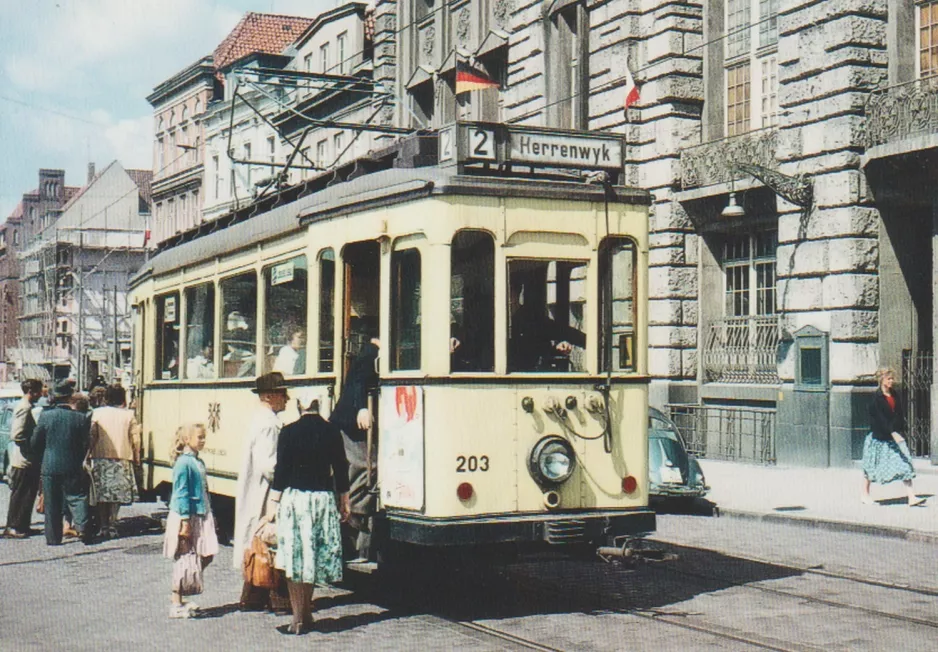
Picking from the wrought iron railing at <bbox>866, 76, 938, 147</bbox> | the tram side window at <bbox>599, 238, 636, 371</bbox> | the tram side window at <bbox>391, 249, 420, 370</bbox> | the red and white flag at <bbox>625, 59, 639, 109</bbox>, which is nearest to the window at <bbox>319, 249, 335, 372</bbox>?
the tram side window at <bbox>391, 249, 420, 370</bbox>

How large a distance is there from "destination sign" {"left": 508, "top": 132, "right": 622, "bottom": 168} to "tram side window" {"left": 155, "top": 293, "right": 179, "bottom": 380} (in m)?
6.24

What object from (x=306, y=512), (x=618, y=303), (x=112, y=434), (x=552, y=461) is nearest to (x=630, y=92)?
(x=112, y=434)

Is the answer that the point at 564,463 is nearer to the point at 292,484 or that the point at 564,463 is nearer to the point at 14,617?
the point at 292,484

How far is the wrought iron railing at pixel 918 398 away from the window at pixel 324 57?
91.9ft

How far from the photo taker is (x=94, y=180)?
305ft

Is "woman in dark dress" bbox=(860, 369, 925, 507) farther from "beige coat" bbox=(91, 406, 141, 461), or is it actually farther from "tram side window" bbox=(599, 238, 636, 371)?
"beige coat" bbox=(91, 406, 141, 461)

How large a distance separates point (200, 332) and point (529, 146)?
5295mm

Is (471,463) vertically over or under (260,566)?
over

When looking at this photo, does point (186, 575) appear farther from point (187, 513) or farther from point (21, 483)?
point (21, 483)

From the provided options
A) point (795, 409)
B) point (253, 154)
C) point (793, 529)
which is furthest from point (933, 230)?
point (253, 154)

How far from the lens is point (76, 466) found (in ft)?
45.6

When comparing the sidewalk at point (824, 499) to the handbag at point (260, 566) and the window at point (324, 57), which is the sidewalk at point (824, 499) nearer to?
the handbag at point (260, 566)

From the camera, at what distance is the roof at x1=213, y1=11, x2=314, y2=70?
57125 millimetres

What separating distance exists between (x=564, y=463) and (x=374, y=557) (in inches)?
58.3
